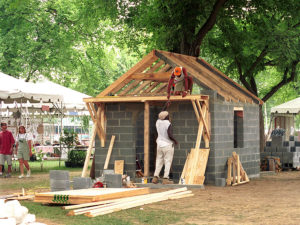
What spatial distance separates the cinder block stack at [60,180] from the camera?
13961 mm

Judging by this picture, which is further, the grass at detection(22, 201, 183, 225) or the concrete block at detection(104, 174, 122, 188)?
the concrete block at detection(104, 174, 122, 188)

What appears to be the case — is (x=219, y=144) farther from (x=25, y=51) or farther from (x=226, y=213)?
(x=25, y=51)

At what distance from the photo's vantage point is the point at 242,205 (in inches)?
507

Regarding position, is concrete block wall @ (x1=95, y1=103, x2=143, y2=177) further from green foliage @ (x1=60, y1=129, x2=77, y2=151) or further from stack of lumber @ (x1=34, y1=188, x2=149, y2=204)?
green foliage @ (x1=60, y1=129, x2=77, y2=151)

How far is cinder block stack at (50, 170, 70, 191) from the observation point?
1396 centimetres

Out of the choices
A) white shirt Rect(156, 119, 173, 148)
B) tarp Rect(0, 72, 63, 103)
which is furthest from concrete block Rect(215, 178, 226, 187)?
tarp Rect(0, 72, 63, 103)

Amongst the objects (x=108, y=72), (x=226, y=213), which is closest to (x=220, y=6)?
(x=226, y=213)

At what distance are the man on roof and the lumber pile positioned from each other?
263cm

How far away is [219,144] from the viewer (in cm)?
1762

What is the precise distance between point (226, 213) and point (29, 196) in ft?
15.4

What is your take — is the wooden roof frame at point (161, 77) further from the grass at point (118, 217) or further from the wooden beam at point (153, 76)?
the grass at point (118, 217)

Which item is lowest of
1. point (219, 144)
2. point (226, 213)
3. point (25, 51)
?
point (226, 213)

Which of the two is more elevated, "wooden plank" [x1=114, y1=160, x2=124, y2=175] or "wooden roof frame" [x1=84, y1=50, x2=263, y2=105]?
"wooden roof frame" [x1=84, y1=50, x2=263, y2=105]

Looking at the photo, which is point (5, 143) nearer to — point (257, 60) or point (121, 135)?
point (121, 135)
